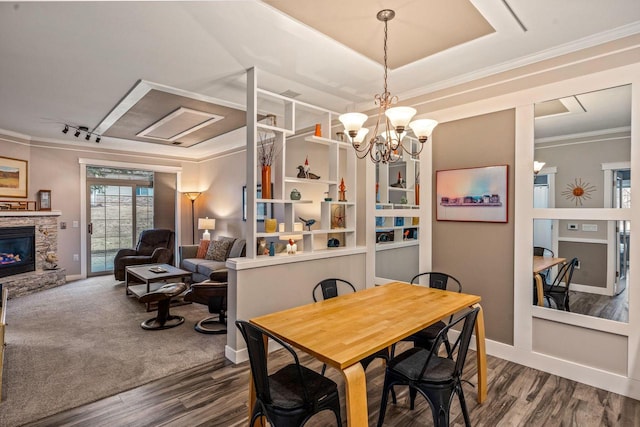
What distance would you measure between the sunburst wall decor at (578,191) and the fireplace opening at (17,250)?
7507 millimetres

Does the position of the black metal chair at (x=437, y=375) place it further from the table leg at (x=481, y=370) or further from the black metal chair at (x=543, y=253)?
the black metal chair at (x=543, y=253)

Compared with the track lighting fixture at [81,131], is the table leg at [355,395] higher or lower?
lower

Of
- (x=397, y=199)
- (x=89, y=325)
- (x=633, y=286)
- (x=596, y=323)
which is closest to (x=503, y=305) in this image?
(x=596, y=323)

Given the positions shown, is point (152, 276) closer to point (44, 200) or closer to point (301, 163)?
point (301, 163)

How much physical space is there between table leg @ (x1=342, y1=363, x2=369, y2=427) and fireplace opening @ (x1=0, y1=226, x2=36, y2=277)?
20.6ft

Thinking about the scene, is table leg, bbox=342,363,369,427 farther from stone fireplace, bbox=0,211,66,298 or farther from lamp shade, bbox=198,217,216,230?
stone fireplace, bbox=0,211,66,298

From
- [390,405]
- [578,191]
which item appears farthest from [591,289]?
[390,405]

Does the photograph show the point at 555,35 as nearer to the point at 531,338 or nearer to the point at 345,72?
the point at 345,72

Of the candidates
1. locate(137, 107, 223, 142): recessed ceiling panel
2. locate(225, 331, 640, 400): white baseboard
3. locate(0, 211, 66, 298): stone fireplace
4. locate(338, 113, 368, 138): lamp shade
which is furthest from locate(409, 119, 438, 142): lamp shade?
locate(0, 211, 66, 298): stone fireplace

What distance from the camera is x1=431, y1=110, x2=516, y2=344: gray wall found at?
10.1 feet

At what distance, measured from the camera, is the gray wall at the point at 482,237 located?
308 centimetres

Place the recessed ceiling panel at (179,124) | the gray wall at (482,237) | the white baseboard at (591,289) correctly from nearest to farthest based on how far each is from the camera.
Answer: the white baseboard at (591,289) → the gray wall at (482,237) → the recessed ceiling panel at (179,124)

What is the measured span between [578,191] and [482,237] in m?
0.85

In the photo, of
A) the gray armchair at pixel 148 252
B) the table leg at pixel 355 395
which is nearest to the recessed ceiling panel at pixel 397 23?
the table leg at pixel 355 395
